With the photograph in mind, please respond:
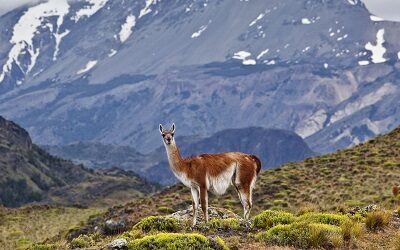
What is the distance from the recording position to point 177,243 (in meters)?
21.5

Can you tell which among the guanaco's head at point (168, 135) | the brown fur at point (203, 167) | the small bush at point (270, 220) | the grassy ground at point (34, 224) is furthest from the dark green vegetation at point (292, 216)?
the guanaco's head at point (168, 135)

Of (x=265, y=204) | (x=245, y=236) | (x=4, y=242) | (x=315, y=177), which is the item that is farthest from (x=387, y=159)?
(x=245, y=236)

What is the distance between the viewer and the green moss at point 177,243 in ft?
70.4

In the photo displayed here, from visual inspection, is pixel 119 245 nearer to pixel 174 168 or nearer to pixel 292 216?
pixel 174 168

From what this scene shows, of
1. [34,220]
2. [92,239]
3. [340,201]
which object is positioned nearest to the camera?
[92,239]

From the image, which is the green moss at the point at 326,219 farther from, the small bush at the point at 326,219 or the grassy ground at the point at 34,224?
the grassy ground at the point at 34,224

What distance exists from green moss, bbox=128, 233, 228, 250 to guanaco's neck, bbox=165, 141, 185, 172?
4.42 metres

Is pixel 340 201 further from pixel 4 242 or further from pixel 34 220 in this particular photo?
pixel 34 220

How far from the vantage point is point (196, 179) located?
26.2m

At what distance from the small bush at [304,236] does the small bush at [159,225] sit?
4329 millimetres

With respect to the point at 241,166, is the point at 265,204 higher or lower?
lower

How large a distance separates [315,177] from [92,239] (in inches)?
1466

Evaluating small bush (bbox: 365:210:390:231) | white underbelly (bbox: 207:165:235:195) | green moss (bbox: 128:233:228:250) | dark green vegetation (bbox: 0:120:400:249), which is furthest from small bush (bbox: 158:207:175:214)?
green moss (bbox: 128:233:228:250)

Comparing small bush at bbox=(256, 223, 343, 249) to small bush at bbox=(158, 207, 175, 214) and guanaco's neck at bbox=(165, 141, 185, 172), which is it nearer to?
guanaco's neck at bbox=(165, 141, 185, 172)
